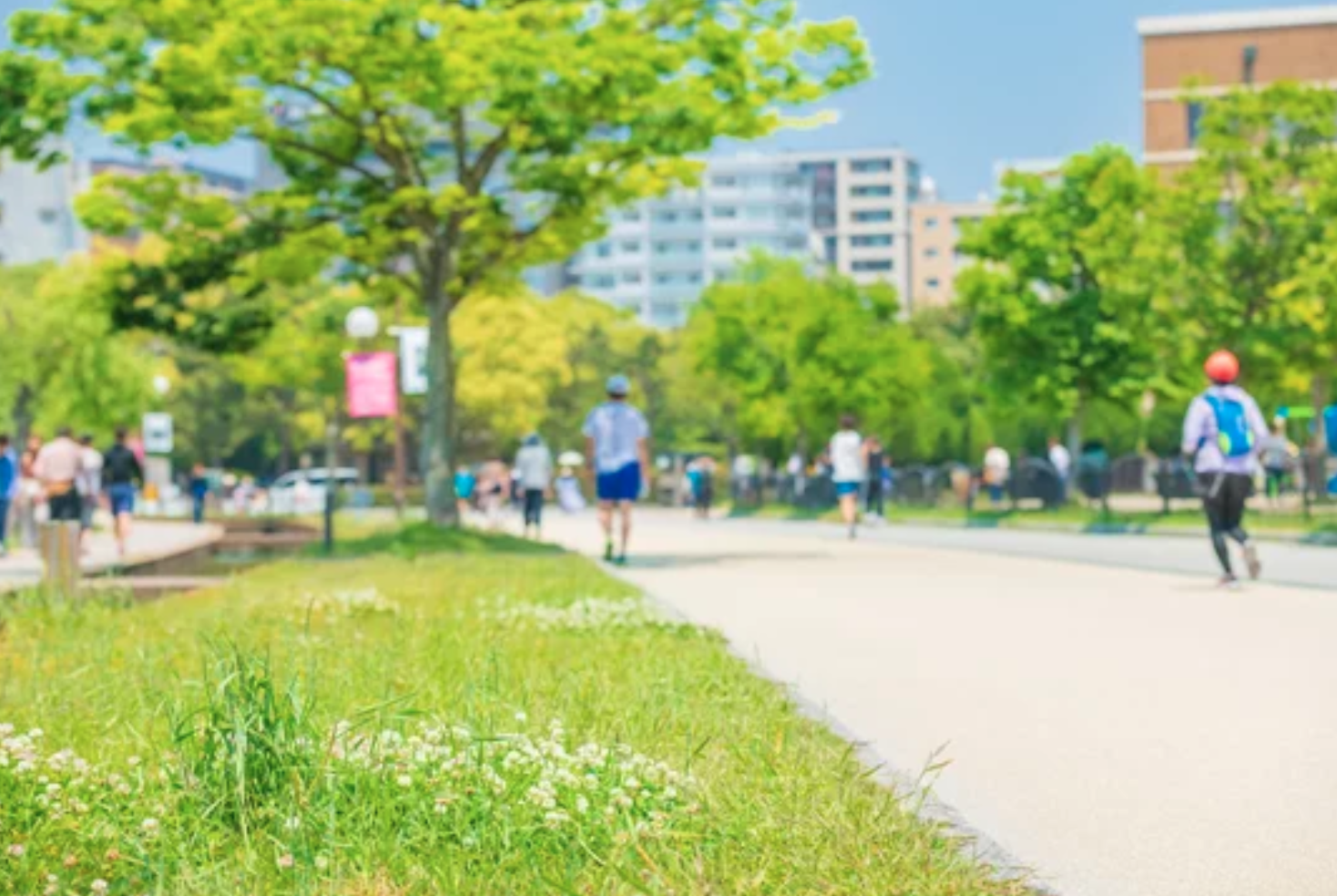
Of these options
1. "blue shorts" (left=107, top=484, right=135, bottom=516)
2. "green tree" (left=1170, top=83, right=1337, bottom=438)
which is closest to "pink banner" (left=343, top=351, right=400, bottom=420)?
"blue shorts" (left=107, top=484, right=135, bottom=516)

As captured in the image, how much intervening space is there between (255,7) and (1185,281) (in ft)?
70.6

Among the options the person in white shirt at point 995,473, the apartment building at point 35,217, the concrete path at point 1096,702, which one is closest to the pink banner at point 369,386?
the concrete path at point 1096,702

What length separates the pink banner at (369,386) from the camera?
2938 centimetres

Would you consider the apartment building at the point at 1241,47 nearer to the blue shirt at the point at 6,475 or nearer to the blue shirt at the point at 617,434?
the blue shirt at the point at 6,475

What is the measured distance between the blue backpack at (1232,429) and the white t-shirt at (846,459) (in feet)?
49.9

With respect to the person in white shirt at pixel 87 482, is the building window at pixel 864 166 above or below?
above

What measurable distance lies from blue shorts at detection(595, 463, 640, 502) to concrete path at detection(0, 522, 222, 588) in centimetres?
487

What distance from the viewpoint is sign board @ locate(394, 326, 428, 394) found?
3750cm

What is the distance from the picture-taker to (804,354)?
66.2 meters

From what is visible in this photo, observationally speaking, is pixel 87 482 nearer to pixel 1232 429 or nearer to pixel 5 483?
pixel 5 483

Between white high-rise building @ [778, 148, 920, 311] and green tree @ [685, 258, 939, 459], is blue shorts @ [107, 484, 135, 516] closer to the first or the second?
green tree @ [685, 258, 939, 459]

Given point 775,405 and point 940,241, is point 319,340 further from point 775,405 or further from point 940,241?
point 940,241

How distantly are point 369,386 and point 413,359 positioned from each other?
28.0 feet

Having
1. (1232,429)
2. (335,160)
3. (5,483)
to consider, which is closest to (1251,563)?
(1232,429)
